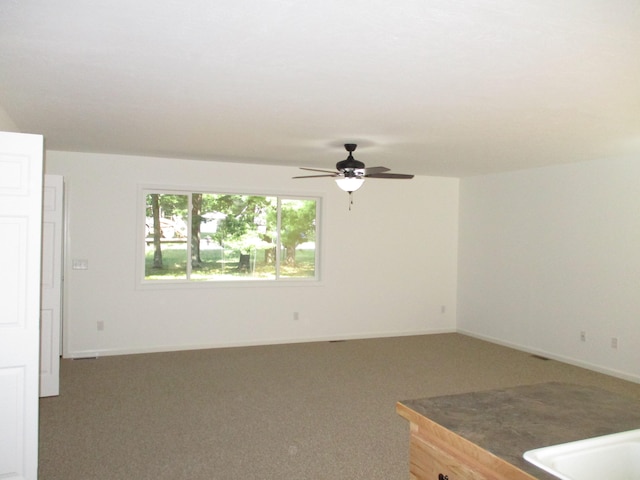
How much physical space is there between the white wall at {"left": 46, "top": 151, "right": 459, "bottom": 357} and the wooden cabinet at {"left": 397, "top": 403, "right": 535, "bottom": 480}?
5.12 meters

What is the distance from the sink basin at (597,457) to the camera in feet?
4.53

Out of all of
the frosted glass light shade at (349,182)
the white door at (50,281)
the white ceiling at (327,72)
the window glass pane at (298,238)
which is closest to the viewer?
the white ceiling at (327,72)

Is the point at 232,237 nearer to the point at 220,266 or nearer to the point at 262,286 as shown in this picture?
the point at 220,266

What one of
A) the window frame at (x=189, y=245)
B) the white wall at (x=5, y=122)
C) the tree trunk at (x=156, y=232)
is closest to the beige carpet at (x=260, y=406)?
the window frame at (x=189, y=245)

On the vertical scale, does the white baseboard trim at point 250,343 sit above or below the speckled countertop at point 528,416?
below

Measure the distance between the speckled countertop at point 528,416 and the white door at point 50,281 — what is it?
3750 millimetres

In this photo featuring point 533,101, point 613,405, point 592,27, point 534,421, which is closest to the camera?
point 534,421

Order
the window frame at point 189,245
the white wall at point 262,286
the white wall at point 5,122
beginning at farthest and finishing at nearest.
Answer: the window frame at point 189,245 → the white wall at point 262,286 → the white wall at point 5,122

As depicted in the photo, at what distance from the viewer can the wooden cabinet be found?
1333 millimetres

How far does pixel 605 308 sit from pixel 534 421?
15.7 feet

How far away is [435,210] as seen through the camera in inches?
309

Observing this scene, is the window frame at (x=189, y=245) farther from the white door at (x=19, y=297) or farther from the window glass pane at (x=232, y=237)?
the white door at (x=19, y=297)

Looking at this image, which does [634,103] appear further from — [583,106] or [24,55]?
[24,55]

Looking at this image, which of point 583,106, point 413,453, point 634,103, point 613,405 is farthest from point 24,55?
point 634,103
